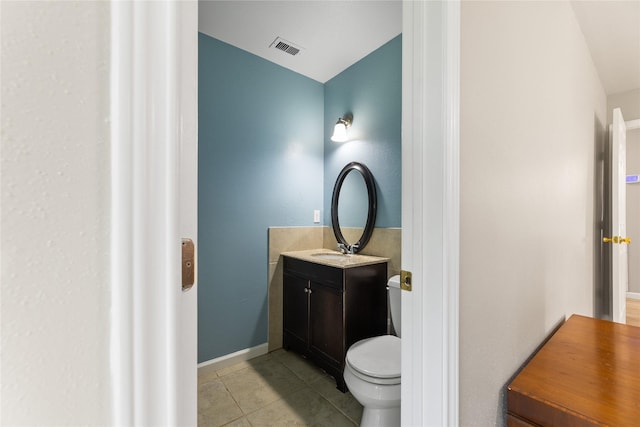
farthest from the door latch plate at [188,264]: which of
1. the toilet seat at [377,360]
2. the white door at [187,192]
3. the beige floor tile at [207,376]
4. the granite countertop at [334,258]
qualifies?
the beige floor tile at [207,376]

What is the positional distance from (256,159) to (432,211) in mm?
1848

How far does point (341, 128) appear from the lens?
2.48m

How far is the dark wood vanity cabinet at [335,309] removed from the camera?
73.5 inches

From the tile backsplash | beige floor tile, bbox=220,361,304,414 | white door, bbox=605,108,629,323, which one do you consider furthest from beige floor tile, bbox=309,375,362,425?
white door, bbox=605,108,629,323

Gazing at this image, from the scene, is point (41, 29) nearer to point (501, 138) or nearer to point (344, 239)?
point (501, 138)

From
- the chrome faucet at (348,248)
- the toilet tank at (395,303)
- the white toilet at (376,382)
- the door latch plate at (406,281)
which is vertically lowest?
the white toilet at (376,382)

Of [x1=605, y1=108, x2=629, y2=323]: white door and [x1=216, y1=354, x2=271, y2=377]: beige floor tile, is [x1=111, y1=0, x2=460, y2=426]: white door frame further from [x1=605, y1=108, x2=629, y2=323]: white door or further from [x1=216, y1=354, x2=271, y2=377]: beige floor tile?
[x1=605, y1=108, x2=629, y2=323]: white door

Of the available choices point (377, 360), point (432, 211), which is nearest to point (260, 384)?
point (377, 360)

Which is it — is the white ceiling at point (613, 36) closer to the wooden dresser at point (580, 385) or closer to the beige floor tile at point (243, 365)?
the wooden dresser at point (580, 385)

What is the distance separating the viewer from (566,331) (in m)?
1.39

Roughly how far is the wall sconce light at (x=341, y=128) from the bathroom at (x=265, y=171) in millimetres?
58

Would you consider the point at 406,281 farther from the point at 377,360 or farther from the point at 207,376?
the point at 207,376

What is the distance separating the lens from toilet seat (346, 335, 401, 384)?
1.32m

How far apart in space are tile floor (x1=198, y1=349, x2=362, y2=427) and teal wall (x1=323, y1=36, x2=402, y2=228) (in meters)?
1.22
